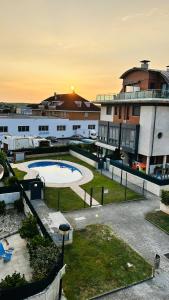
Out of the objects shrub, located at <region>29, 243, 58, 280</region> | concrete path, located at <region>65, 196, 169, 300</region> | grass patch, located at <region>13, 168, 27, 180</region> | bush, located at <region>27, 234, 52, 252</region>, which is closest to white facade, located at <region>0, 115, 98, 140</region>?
grass patch, located at <region>13, 168, 27, 180</region>

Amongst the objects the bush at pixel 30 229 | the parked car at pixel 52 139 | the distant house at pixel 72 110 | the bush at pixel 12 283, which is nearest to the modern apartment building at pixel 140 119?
the parked car at pixel 52 139

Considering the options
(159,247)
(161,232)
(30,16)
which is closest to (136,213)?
(161,232)

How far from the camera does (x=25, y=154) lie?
3888 centimetres

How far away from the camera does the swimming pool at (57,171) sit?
100 feet

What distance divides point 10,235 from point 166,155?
70.6 ft

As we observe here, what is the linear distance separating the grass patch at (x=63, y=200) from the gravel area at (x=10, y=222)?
2.96 metres

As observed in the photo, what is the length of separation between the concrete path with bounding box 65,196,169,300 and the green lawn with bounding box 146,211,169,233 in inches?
17.0

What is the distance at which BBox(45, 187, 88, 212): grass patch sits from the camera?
21344mm

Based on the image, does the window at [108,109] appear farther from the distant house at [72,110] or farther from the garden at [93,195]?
the distant house at [72,110]

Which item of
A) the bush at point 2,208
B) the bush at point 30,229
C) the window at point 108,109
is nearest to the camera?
the bush at point 30,229

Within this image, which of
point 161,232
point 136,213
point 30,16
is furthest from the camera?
point 30,16

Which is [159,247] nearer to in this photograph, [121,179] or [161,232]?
[161,232]

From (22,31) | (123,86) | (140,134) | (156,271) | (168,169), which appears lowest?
(156,271)

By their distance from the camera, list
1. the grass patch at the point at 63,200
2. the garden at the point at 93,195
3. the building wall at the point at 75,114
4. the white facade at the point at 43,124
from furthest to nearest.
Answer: the building wall at the point at 75,114 < the white facade at the point at 43,124 < the garden at the point at 93,195 < the grass patch at the point at 63,200
